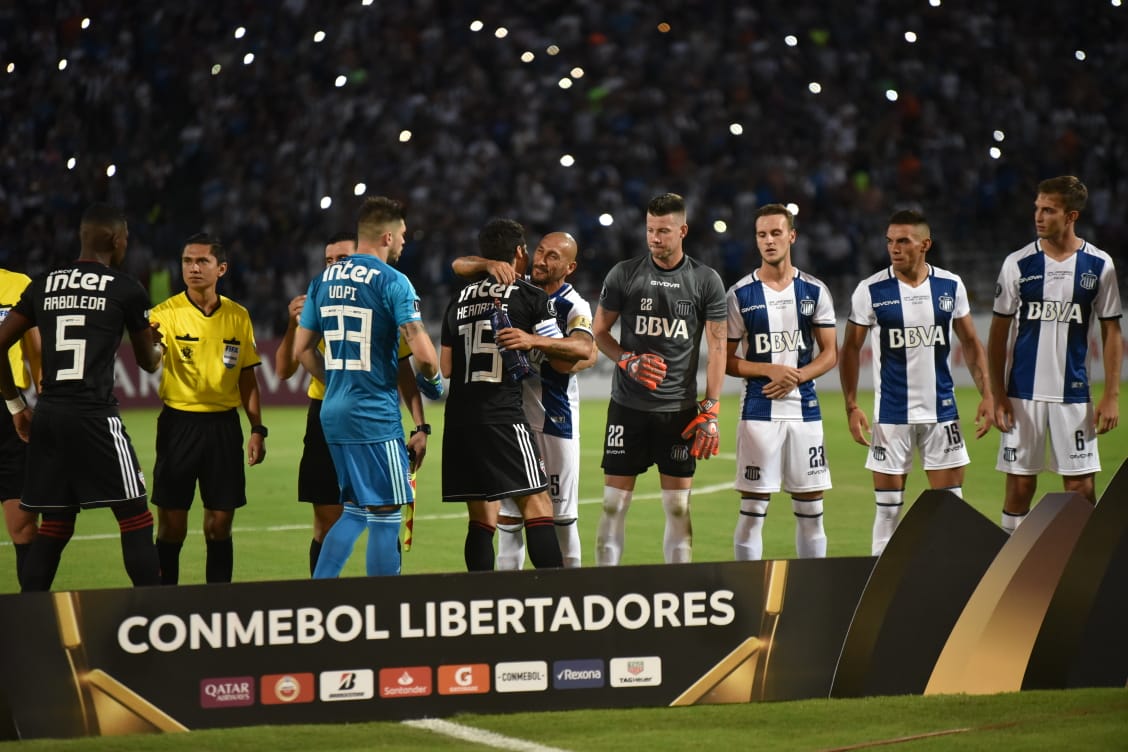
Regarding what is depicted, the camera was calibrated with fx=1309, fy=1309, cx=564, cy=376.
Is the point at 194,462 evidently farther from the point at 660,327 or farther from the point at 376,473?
the point at 660,327

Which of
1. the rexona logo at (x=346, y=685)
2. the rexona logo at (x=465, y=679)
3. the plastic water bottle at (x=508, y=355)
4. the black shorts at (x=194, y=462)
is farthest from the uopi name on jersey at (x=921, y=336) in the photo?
the rexona logo at (x=346, y=685)

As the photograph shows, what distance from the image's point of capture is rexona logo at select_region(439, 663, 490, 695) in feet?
16.7

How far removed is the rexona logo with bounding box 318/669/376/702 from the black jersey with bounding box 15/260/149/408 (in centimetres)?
196

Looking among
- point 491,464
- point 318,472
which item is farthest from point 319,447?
point 491,464

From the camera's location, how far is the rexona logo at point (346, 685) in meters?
5.01

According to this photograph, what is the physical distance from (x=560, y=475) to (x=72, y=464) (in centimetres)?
257

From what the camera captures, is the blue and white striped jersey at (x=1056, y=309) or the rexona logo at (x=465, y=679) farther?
the blue and white striped jersey at (x=1056, y=309)

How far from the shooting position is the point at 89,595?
482cm

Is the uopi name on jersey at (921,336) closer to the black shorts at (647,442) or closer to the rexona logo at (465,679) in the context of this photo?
the black shorts at (647,442)

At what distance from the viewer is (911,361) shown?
298 inches

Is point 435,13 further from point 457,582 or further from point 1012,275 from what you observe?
point 457,582

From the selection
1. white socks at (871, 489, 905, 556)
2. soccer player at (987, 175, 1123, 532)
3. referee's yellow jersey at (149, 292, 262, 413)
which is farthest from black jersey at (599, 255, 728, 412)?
referee's yellow jersey at (149, 292, 262, 413)

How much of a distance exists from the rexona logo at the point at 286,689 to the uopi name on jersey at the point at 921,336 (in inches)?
162

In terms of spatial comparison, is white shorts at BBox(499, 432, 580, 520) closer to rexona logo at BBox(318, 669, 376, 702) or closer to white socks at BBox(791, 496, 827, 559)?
white socks at BBox(791, 496, 827, 559)
